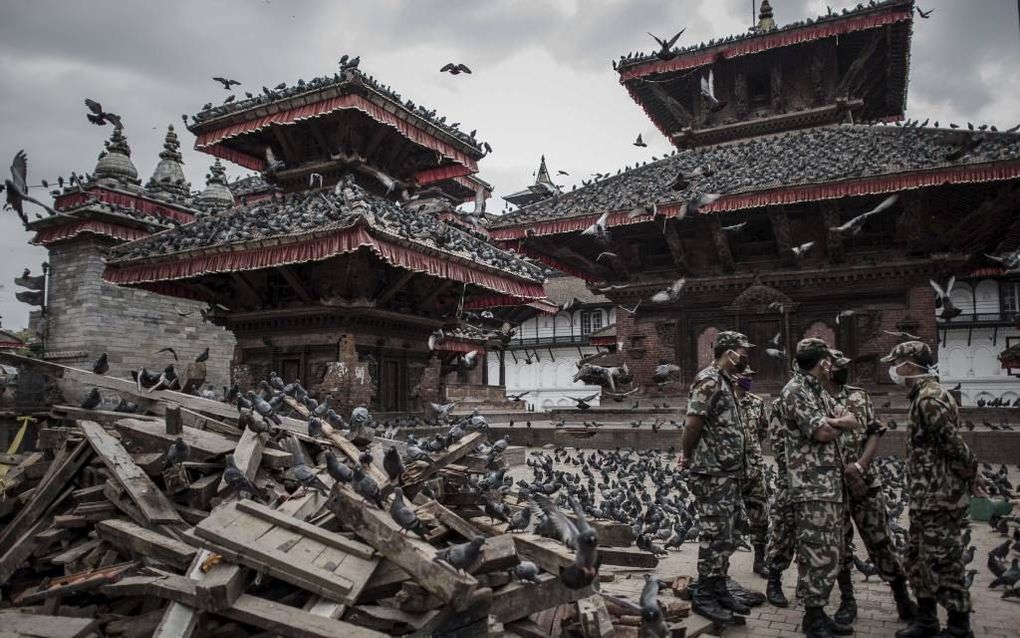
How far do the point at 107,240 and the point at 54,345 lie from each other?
398cm

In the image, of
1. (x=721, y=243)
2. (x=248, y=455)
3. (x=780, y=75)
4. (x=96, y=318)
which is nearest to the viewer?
(x=248, y=455)

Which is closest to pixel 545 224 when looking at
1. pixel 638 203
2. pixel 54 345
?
pixel 638 203

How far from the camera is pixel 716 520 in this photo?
15.7ft

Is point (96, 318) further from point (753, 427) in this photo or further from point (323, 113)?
point (753, 427)

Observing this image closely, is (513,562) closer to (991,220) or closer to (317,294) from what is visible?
(317,294)

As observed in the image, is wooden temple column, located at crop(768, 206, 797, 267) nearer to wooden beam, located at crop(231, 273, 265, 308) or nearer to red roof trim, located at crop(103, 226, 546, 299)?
red roof trim, located at crop(103, 226, 546, 299)

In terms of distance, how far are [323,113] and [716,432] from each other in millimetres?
11108

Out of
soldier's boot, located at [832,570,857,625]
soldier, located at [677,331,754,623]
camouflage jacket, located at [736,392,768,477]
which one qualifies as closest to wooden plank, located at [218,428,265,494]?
soldier, located at [677,331,754,623]

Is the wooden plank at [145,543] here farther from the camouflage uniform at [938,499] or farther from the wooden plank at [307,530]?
the camouflage uniform at [938,499]

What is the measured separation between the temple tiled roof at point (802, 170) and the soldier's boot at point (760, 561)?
11.2 m

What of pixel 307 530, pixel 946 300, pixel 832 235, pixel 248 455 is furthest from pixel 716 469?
pixel 946 300

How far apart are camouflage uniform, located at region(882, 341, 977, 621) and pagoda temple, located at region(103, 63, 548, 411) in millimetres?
8410

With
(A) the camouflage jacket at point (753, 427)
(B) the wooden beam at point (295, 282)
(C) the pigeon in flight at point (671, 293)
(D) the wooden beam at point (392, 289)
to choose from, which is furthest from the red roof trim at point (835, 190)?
(A) the camouflage jacket at point (753, 427)

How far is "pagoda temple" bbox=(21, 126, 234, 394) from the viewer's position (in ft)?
70.7
